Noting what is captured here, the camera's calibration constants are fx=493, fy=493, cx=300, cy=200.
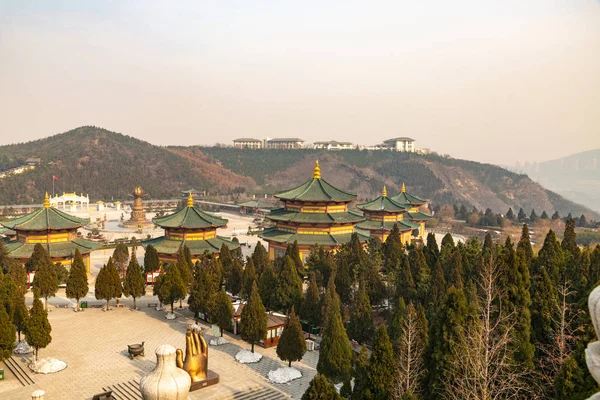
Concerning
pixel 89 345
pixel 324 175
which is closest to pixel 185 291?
pixel 89 345

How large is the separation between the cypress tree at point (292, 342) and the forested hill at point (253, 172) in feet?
305

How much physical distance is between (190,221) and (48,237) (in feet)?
30.0

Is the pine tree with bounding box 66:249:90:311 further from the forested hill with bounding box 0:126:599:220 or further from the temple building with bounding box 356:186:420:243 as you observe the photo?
the forested hill with bounding box 0:126:599:220

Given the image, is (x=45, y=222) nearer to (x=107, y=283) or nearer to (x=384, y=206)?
(x=107, y=283)

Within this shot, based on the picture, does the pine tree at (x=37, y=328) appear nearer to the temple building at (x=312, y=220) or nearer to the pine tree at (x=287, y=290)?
the pine tree at (x=287, y=290)

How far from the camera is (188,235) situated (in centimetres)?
3428

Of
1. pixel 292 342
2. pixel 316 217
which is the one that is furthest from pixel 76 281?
pixel 316 217

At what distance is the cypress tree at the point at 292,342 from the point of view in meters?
17.5

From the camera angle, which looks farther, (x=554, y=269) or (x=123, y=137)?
(x=123, y=137)

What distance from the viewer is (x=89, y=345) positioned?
20375 mm

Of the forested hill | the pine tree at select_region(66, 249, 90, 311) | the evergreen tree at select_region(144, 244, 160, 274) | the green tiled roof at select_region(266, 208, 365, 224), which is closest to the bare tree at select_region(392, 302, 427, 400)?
the pine tree at select_region(66, 249, 90, 311)

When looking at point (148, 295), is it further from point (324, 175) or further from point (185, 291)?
point (324, 175)

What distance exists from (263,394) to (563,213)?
129 m

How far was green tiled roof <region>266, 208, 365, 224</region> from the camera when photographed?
33531 millimetres
